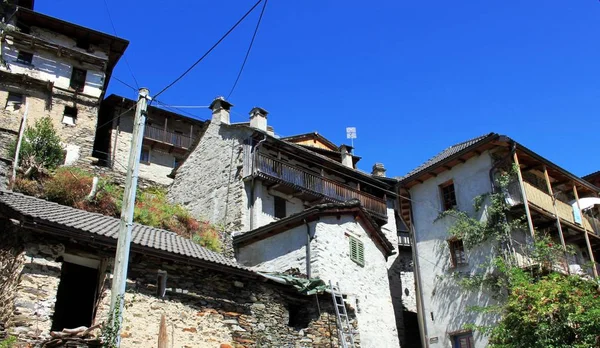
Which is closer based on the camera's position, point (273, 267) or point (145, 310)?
point (145, 310)

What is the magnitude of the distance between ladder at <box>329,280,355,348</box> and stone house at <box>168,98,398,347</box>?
78 centimetres

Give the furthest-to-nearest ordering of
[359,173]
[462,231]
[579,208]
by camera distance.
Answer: [359,173]
[579,208]
[462,231]

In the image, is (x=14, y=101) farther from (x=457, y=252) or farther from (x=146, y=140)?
(x=457, y=252)

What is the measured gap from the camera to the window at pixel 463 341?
18855 mm

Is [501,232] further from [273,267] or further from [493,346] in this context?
[273,267]

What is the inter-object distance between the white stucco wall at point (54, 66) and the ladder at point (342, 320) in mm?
20361

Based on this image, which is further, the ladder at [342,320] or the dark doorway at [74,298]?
the ladder at [342,320]

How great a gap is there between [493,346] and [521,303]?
131 cm

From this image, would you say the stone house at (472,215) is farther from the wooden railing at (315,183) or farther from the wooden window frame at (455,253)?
the wooden railing at (315,183)

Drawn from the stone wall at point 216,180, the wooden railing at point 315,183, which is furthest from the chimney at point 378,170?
the stone wall at point 216,180

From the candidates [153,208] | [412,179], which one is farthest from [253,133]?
[412,179]

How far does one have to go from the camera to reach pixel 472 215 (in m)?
20.7

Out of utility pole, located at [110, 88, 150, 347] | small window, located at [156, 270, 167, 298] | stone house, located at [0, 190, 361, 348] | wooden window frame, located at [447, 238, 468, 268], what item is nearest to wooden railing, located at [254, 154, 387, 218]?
wooden window frame, located at [447, 238, 468, 268]

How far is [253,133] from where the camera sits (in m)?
24.1
